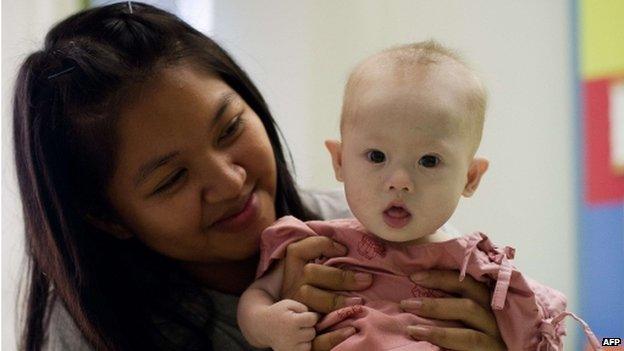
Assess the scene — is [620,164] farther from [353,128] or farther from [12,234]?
[12,234]

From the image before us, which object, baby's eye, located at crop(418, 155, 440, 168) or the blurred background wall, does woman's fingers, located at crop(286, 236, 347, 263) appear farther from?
the blurred background wall

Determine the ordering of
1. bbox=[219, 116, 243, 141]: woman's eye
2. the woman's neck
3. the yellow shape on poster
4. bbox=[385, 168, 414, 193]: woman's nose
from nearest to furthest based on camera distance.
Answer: bbox=[385, 168, 414, 193]: woman's nose, bbox=[219, 116, 243, 141]: woman's eye, the woman's neck, the yellow shape on poster

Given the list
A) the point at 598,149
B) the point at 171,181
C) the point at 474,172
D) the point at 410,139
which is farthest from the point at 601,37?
the point at 171,181

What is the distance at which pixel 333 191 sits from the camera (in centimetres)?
137

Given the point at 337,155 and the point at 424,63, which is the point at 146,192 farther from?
the point at 424,63

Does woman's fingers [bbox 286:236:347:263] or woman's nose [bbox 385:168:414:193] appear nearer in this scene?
woman's nose [bbox 385:168:414:193]

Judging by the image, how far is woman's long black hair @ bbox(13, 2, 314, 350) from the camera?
3.22 ft

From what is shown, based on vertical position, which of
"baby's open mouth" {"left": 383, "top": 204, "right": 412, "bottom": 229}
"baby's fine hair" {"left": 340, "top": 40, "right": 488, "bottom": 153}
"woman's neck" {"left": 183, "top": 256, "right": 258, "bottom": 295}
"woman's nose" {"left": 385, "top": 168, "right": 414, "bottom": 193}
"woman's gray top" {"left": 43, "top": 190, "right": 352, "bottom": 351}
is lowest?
"woman's gray top" {"left": 43, "top": 190, "right": 352, "bottom": 351}

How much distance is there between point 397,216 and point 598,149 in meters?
1.04

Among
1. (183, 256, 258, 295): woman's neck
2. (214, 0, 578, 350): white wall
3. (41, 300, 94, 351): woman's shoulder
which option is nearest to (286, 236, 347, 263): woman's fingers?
(183, 256, 258, 295): woman's neck

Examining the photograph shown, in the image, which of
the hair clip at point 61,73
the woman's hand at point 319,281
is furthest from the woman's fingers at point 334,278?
the hair clip at point 61,73

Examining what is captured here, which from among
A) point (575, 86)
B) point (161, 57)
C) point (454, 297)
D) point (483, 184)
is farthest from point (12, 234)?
point (575, 86)

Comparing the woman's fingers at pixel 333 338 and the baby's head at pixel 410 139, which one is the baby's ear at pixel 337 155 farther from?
the woman's fingers at pixel 333 338

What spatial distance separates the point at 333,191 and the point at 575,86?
76 cm
